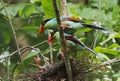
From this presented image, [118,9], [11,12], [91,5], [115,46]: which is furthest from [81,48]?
[91,5]

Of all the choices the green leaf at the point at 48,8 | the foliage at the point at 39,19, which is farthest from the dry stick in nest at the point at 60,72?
the foliage at the point at 39,19

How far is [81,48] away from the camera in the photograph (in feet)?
4.51

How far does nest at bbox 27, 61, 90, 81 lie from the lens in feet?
4.55

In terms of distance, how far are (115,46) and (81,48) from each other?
0.34 metres

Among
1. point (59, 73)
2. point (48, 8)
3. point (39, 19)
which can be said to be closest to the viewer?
point (59, 73)

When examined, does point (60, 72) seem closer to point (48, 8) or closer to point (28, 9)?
point (48, 8)

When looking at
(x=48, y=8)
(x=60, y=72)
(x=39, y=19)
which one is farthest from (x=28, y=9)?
(x=60, y=72)

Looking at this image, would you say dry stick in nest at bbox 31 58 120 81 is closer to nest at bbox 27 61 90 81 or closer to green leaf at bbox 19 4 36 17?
nest at bbox 27 61 90 81

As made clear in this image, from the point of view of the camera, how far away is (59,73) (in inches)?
54.6

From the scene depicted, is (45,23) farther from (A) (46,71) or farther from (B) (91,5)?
(B) (91,5)

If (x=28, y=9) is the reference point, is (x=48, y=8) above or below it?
above

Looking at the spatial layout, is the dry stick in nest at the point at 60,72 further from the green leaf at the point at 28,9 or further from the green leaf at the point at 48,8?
the green leaf at the point at 28,9

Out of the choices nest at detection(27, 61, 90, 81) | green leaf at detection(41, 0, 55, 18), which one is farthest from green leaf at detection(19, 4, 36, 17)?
nest at detection(27, 61, 90, 81)

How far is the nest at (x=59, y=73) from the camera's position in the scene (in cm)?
139
